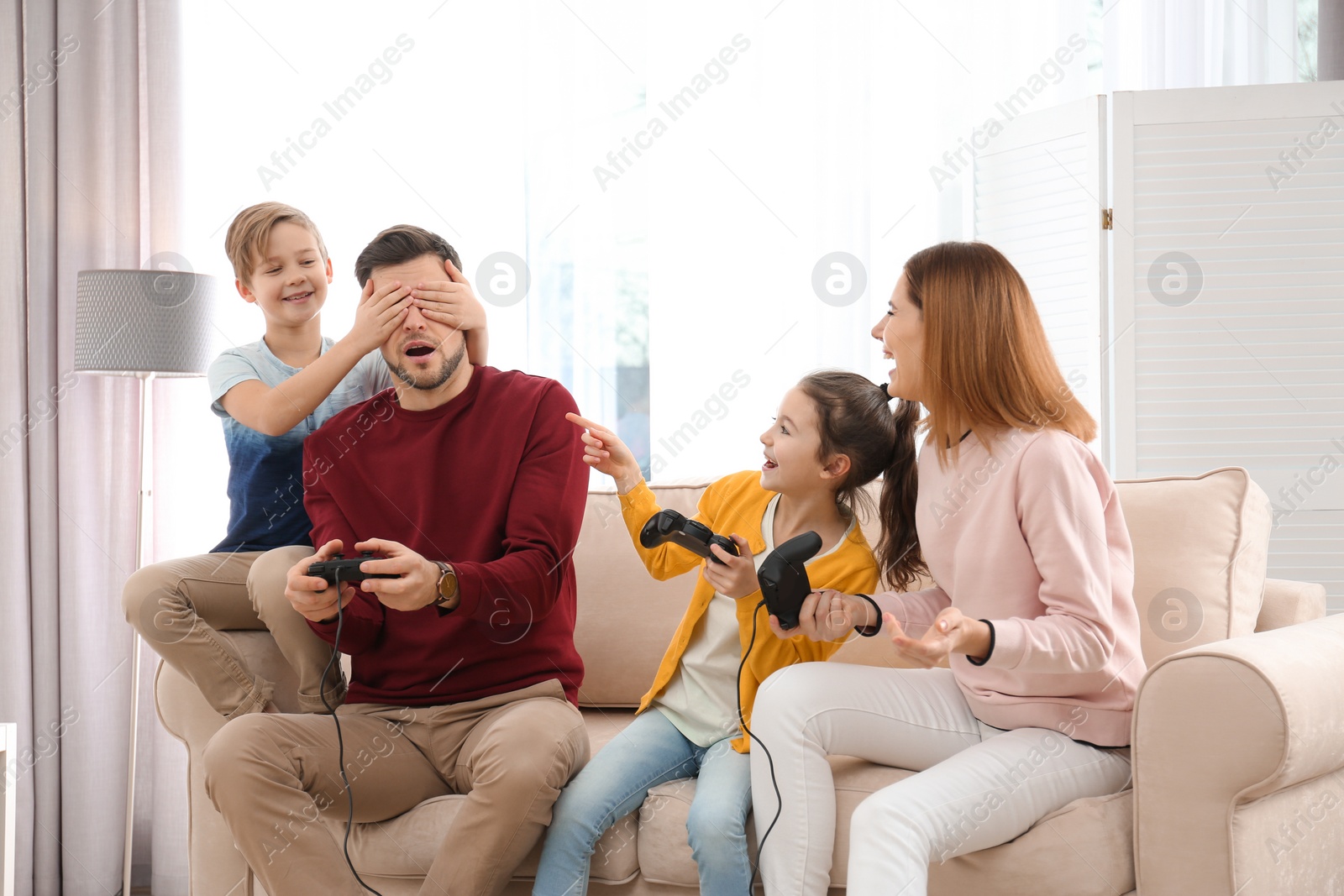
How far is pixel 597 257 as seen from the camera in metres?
2.81

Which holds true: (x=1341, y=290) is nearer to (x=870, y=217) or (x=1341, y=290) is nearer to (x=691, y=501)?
(x=870, y=217)

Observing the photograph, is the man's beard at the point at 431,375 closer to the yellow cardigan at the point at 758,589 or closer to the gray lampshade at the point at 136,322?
the yellow cardigan at the point at 758,589

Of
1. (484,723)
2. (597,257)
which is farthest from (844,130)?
(484,723)

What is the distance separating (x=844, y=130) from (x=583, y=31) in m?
0.78

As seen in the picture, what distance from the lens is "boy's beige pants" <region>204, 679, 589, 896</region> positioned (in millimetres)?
1405

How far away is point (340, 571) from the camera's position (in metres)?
1.47

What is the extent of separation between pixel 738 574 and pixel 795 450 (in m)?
0.24

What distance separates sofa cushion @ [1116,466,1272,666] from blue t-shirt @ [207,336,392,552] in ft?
4.65

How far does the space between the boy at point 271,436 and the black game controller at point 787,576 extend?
0.71 m

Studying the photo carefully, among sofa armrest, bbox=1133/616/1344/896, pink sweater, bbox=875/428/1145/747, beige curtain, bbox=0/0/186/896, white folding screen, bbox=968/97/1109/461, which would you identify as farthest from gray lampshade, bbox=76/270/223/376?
sofa armrest, bbox=1133/616/1344/896

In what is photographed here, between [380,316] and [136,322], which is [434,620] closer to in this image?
[380,316]

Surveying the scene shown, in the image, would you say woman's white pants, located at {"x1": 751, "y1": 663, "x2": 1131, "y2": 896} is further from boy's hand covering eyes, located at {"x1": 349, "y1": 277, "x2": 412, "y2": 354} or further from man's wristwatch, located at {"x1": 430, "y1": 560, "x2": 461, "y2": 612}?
boy's hand covering eyes, located at {"x1": 349, "y1": 277, "x2": 412, "y2": 354}

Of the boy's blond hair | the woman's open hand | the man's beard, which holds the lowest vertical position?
the woman's open hand

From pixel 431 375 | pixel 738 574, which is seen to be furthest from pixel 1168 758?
pixel 431 375
